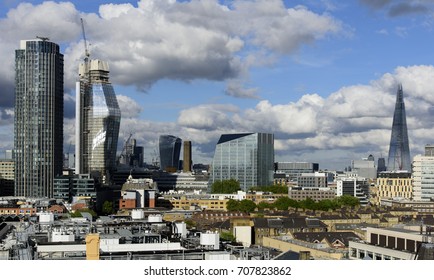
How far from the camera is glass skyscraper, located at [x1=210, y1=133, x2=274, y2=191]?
187 meters

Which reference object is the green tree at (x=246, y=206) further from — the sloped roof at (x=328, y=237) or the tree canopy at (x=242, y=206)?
the sloped roof at (x=328, y=237)

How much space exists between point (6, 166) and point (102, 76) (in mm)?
35113

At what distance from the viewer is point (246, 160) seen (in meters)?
188

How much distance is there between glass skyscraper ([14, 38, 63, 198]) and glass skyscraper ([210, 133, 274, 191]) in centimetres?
4697

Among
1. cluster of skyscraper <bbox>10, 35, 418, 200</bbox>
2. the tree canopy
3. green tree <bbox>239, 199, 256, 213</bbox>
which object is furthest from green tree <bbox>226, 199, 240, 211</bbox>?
cluster of skyscraper <bbox>10, 35, 418, 200</bbox>

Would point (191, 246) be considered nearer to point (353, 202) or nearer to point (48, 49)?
point (353, 202)

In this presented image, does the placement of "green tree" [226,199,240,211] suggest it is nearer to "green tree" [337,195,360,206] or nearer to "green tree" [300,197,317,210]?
"green tree" [300,197,317,210]

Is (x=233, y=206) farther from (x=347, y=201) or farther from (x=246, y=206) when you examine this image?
(x=347, y=201)

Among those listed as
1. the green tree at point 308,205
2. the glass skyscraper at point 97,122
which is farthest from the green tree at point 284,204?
the glass skyscraper at point 97,122

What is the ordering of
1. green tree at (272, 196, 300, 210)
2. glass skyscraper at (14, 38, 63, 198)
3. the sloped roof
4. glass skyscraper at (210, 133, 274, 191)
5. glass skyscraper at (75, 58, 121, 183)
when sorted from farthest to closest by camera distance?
1. glass skyscraper at (75, 58, 121, 183)
2. glass skyscraper at (210, 133, 274, 191)
3. glass skyscraper at (14, 38, 63, 198)
4. green tree at (272, 196, 300, 210)
5. the sloped roof

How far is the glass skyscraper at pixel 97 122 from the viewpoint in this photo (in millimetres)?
190375

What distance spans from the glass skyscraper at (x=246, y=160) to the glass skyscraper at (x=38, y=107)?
47.0m
